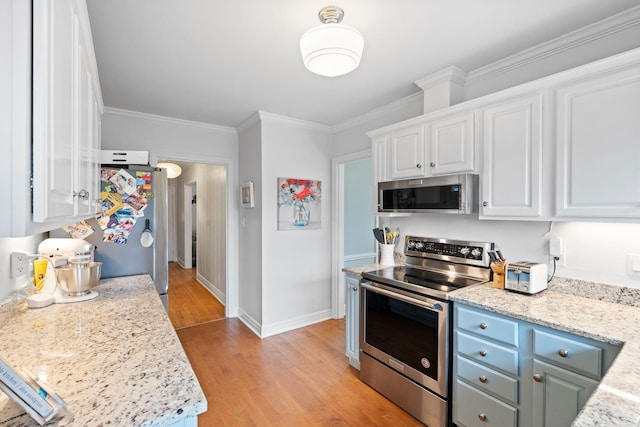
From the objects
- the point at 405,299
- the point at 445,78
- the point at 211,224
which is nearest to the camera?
the point at 405,299

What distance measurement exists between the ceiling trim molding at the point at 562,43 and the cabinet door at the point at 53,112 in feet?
8.02

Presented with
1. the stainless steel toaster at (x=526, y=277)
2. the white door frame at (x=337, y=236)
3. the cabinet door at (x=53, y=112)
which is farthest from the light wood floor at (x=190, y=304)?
the stainless steel toaster at (x=526, y=277)

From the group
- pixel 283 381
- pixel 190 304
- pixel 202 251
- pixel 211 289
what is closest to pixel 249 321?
pixel 283 381

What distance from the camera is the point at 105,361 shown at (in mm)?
1110

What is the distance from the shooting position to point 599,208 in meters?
1.57

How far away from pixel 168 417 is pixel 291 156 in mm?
2974

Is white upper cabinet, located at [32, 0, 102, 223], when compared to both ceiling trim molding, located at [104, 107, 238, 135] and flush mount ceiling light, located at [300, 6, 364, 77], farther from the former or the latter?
ceiling trim molding, located at [104, 107, 238, 135]

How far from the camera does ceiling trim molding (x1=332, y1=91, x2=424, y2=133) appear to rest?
2.79m

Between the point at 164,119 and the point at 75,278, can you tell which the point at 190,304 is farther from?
the point at 75,278

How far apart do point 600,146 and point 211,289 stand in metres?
5.04

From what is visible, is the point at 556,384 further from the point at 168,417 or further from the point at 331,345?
the point at 331,345

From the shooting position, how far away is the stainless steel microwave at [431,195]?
6.80ft

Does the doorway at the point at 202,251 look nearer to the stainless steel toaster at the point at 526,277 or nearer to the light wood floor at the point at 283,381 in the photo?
the light wood floor at the point at 283,381

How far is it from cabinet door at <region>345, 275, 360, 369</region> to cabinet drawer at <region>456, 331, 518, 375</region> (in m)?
0.90
